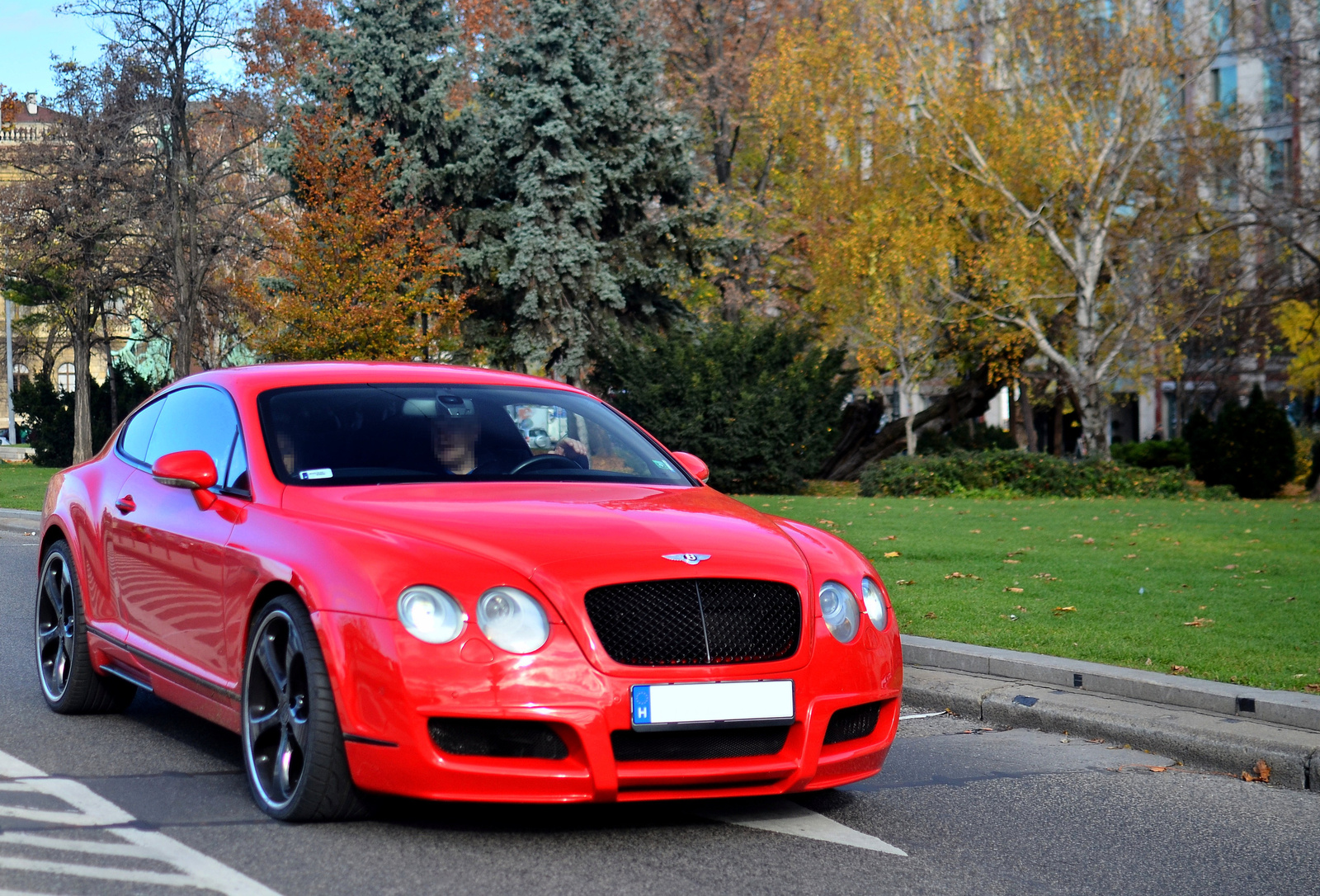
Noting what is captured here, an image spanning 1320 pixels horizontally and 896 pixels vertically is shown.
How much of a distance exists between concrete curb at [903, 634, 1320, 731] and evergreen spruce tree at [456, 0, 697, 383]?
25432 millimetres

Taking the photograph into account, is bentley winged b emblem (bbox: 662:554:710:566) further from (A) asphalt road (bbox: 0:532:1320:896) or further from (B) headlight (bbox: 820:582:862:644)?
(A) asphalt road (bbox: 0:532:1320:896)

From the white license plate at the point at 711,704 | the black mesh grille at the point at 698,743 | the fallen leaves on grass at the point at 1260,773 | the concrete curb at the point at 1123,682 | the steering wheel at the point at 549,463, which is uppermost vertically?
the steering wheel at the point at 549,463

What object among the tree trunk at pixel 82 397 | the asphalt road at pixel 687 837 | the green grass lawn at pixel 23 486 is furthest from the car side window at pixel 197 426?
the tree trunk at pixel 82 397

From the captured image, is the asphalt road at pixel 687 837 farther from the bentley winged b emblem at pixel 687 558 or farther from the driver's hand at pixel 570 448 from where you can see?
the driver's hand at pixel 570 448

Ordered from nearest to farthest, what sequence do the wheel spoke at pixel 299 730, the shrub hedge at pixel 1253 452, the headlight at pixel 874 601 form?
the wheel spoke at pixel 299 730 → the headlight at pixel 874 601 → the shrub hedge at pixel 1253 452

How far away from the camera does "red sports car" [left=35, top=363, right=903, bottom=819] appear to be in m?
4.42

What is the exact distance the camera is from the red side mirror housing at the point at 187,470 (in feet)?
18.3

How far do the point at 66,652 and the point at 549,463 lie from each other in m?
2.72

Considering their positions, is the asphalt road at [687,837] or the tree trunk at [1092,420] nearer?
the asphalt road at [687,837]

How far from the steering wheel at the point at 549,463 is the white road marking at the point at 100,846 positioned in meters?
1.83

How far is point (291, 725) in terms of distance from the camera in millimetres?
4824

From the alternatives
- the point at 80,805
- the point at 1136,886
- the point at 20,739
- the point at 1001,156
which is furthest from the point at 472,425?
the point at 1001,156

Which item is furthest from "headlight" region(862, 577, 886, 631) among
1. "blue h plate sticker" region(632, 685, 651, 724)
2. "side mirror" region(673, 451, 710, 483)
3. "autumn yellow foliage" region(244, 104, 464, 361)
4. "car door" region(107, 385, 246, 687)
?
"autumn yellow foliage" region(244, 104, 464, 361)

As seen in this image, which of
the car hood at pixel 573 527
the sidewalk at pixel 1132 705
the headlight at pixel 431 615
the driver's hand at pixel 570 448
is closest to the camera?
the headlight at pixel 431 615
